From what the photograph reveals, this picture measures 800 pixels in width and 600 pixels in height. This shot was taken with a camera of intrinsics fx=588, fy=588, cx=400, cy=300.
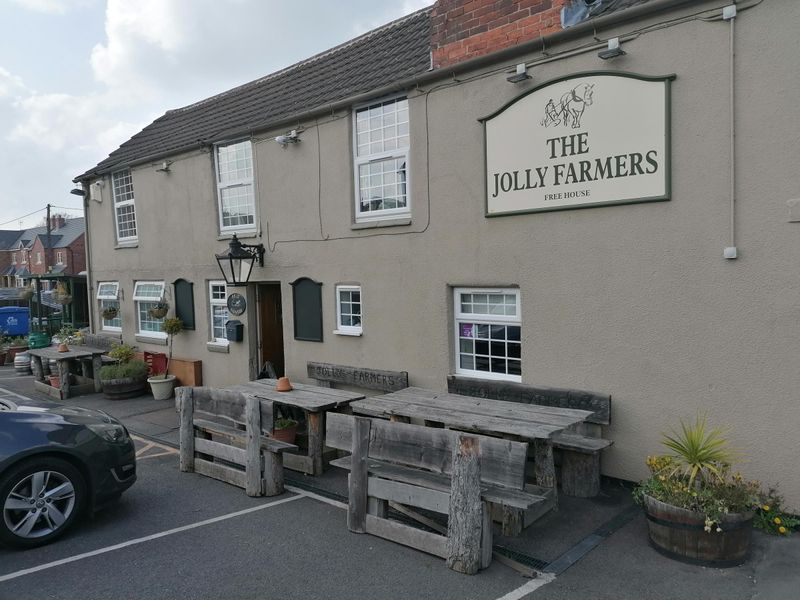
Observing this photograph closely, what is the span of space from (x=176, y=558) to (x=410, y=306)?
4.16m

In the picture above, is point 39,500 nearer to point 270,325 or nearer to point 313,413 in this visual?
point 313,413

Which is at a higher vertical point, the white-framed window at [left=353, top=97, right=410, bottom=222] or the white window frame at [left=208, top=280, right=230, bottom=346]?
the white-framed window at [left=353, top=97, right=410, bottom=222]

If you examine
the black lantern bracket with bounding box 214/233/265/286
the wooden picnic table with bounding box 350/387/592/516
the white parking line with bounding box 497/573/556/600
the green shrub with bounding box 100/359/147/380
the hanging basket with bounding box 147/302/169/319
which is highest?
the black lantern bracket with bounding box 214/233/265/286

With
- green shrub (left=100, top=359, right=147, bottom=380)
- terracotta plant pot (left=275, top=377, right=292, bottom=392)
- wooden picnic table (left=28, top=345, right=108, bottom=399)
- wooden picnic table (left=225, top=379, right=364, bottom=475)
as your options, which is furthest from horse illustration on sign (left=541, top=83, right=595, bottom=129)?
wooden picnic table (left=28, top=345, right=108, bottom=399)

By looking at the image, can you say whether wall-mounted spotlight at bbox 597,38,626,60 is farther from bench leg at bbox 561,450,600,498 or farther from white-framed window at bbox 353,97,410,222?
bench leg at bbox 561,450,600,498

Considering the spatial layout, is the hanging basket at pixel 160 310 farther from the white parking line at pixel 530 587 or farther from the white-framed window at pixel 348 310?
the white parking line at pixel 530 587

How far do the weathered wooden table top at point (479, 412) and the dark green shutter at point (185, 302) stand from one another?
6155mm

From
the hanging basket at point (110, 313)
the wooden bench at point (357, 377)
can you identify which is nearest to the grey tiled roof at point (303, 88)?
the hanging basket at point (110, 313)

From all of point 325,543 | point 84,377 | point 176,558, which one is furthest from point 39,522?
point 84,377

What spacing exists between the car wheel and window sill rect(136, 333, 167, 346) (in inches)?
289

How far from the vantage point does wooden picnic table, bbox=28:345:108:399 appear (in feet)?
39.6

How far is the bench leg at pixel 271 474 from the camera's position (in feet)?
20.6

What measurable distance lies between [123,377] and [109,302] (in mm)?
3338

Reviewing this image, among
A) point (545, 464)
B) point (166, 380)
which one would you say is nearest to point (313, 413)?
point (545, 464)
